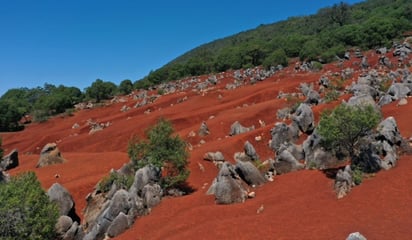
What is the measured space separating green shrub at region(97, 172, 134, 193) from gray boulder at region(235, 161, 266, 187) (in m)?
8.17

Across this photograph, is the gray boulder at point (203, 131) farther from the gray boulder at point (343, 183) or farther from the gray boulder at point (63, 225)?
the gray boulder at point (343, 183)

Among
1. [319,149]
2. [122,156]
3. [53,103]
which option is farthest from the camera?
[53,103]

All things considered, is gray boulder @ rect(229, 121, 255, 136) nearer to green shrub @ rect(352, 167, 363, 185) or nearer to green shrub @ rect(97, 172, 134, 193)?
green shrub @ rect(97, 172, 134, 193)

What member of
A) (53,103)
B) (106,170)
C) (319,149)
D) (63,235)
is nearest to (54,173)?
(106,170)

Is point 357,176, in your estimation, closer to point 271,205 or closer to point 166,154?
point 271,205

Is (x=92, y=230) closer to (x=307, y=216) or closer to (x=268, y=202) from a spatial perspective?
(x=268, y=202)

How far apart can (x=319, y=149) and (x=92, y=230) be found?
647 inches

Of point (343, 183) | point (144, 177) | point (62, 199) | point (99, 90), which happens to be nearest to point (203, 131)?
point (144, 177)

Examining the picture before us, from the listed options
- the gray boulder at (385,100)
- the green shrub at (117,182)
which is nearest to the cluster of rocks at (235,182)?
the green shrub at (117,182)

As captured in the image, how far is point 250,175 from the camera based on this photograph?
27.0 meters

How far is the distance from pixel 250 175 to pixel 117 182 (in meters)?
9.81

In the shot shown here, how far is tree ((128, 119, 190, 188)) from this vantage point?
2882 centimetres

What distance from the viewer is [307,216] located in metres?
19.5

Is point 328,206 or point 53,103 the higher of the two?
point 53,103
